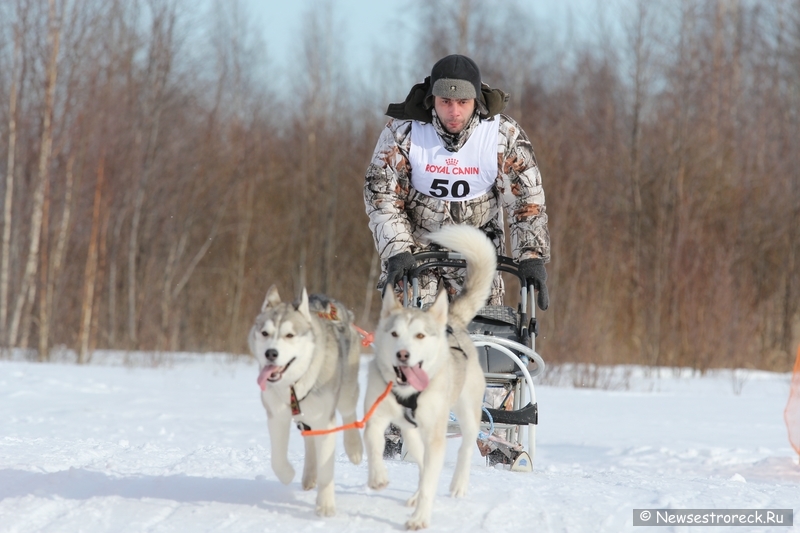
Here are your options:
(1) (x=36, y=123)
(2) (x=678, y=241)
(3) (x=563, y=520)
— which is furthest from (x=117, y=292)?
(3) (x=563, y=520)

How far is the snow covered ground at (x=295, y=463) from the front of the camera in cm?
296

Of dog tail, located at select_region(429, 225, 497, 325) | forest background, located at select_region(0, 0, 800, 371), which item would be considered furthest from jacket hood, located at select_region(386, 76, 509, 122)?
forest background, located at select_region(0, 0, 800, 371)

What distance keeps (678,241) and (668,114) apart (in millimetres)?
2443

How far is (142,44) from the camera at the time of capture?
12.6m

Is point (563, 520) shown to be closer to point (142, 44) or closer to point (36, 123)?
point (36, 123)

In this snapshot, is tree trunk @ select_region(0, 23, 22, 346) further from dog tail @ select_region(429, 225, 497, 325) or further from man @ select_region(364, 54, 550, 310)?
dog tail @ select_region(429, 225, 497, 325)

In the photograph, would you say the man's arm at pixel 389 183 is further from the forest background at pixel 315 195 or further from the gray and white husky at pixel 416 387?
the forest background at pixel 315 195

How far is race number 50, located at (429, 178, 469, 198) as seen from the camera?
4.09 m

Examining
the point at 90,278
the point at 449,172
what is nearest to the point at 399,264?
the point at 449,172

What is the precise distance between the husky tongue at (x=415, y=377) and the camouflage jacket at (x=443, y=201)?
1394 millimetres

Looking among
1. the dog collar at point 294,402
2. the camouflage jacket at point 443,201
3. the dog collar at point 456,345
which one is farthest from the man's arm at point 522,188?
the dog collar at point 294,402

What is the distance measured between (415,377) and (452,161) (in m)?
1.67

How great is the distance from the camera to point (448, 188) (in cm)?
410

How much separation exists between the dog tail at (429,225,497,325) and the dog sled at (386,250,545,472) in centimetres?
41
